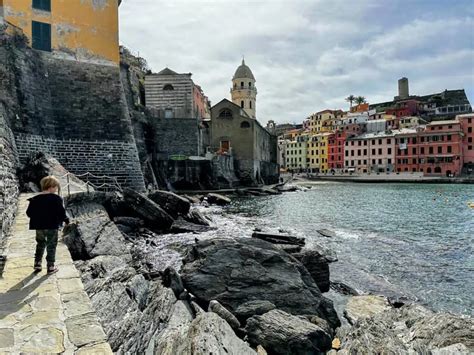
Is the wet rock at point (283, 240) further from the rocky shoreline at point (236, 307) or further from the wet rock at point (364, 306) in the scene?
the wet rock at point (364, 306)

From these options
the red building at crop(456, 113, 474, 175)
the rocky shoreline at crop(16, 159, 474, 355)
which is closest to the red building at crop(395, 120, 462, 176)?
the red building at crop(456, 113, 474, 175)

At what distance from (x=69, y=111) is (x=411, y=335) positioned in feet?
66.2

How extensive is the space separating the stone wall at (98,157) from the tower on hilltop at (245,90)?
56.2 metres

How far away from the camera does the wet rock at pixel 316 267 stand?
32.6 feet

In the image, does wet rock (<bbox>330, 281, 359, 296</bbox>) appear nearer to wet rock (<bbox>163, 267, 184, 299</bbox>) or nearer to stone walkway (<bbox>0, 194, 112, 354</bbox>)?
wet rock (<bbox>163, 267, 184, 299</bbox>)

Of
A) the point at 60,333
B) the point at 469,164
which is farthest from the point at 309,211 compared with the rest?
the point at 469,164

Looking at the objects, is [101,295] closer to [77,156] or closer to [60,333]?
[60,333]

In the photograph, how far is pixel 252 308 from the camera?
23.5 feet

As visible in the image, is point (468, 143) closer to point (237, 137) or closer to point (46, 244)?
point (237, 137)

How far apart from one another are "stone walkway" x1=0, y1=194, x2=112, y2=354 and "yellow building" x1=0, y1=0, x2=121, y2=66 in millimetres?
18178

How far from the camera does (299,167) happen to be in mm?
100312

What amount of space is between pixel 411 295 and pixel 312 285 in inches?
129

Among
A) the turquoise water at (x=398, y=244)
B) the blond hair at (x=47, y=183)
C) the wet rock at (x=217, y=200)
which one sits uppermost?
the blond hair at (x=47, y=183)

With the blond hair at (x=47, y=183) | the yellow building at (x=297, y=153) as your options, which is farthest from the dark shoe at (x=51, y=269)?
the yellow building at (x=297, y=153)
